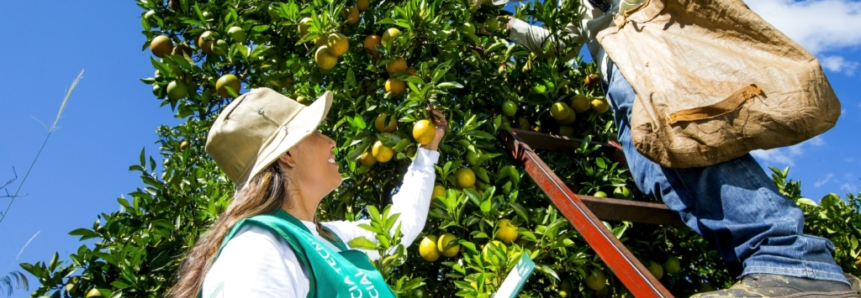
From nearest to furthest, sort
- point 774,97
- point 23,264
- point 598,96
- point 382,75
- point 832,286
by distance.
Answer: point 832,286 < point 774,97 < point 23,264 < point 382,75 < point 598,96

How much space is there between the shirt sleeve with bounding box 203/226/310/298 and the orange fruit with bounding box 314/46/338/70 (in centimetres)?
151

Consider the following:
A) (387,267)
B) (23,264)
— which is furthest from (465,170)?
(23,264)

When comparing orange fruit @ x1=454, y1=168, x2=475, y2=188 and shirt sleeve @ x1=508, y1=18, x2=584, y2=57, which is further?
shirt sleeve @ x1=508, y1=18, x2=584, y2=57

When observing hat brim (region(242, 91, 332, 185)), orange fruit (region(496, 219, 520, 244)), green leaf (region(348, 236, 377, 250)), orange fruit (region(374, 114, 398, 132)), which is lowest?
orange fruit (region(496, 219, 520, 244))

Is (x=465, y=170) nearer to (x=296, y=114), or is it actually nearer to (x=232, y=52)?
(x=296, y=114)

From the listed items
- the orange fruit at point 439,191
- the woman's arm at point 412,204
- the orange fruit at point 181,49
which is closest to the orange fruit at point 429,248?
the orange fruit at point 439,191

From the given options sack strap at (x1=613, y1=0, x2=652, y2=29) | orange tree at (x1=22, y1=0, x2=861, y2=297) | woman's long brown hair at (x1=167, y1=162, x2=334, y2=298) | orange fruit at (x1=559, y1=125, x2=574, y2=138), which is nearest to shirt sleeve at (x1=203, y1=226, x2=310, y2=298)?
woman's long brown hair at (x1=167, y1=162, x2=334, y2=298)

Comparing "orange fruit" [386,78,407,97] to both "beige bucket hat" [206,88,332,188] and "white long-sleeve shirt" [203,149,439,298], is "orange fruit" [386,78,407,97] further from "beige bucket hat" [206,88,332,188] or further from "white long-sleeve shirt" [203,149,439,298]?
"white long-sleeve shirt" [203,149,439,298]

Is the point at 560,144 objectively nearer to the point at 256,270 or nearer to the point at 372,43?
the point at 372,43

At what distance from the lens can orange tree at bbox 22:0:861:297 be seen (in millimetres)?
2549

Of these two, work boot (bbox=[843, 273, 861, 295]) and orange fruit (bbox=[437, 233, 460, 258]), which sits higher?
work boot (bbox=[843, 273, 861, 295])

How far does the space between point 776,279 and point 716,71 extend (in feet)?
1.87

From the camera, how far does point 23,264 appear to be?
285cm

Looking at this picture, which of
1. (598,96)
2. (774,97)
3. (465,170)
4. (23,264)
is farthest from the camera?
(598,96)
